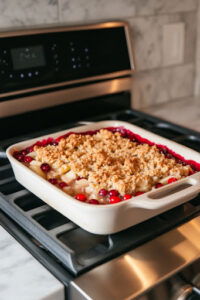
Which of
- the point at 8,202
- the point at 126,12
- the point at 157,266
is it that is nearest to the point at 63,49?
the point at 126,12

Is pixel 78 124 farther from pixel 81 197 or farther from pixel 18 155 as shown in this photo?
pixel 81 197

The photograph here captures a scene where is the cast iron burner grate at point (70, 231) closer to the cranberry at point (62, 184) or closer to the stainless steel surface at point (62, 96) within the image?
the cranberry at point (62, 184)

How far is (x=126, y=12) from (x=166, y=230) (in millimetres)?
747

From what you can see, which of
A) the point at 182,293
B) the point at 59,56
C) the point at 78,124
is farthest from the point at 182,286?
the point at 59,56

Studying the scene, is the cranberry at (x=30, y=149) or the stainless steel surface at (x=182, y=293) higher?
the cranberry at (x=30, y=149)

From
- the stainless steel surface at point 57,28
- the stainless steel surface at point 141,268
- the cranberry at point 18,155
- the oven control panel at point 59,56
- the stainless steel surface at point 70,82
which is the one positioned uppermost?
the stainless steel surface at point 57,28

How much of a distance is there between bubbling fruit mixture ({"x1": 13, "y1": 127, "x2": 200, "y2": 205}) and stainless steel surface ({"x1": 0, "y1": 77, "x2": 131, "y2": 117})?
17 centimetres

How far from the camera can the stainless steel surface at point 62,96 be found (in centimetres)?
107

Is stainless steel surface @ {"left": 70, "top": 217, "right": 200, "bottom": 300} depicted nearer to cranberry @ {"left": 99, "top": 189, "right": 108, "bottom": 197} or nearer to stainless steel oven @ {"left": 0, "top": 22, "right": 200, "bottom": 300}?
stainless steel oven @ {"left": 0, "top": 22, "right": 200, "bottom": 300}

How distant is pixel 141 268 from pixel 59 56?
650mm

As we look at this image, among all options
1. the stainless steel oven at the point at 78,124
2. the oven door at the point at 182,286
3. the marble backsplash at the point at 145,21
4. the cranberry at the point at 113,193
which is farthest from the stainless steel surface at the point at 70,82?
the oven door at the point at 182,286

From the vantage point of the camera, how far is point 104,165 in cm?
83

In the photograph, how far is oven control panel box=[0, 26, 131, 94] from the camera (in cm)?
104

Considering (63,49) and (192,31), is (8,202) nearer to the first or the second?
(63,49)
